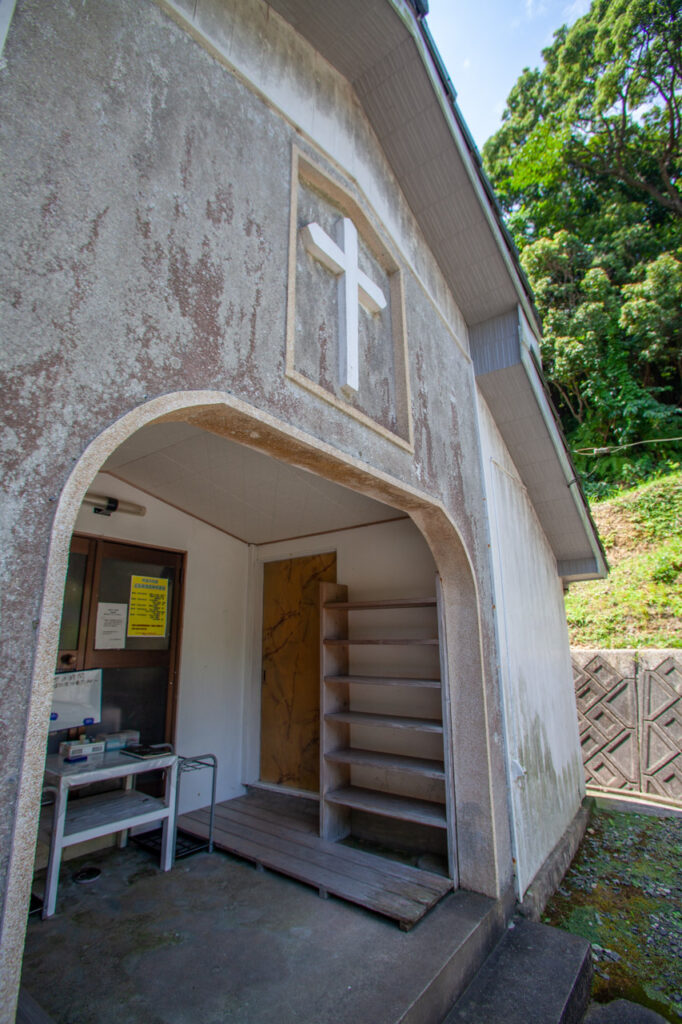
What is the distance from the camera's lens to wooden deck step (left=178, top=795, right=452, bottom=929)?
276cm

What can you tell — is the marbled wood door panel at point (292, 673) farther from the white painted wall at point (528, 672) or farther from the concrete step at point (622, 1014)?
the concrete step at point (622, 1014)

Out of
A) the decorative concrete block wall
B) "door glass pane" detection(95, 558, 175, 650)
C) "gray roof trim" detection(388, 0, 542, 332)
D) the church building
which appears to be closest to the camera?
the church building

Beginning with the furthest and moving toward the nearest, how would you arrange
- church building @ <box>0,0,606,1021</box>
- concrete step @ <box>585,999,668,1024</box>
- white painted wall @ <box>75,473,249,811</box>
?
white painted wall @ <box>75,473,249,811</box>
concrete step @ <box>585,999,668,1024</box>
church building @ <box>0,0,606,1021</box>

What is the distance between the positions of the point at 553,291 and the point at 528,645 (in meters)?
13.2

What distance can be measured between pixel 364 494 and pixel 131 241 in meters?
1.79

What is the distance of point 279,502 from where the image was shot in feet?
13.1

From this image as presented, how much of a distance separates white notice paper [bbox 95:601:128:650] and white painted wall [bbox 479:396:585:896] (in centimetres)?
288

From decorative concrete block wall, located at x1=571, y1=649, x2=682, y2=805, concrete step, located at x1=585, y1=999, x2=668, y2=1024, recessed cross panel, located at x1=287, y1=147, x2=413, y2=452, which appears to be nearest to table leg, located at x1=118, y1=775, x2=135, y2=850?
concrete step, located at x1=585, y1=999, x2=668, y2=1024

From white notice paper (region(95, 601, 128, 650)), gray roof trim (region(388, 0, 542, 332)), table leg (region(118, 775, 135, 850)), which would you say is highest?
gray roof trim (region(388, 0, 542, 332))

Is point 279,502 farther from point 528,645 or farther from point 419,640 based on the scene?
point 528,645

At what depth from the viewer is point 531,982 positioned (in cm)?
248

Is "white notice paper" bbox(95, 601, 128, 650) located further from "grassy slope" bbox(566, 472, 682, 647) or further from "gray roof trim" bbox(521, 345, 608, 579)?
"grassy slope" bbox(566, 472, 682, 647)

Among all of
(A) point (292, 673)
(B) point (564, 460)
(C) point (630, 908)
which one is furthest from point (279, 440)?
(C) point (630, 908)

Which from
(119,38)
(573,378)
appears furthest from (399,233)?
(573,378)
